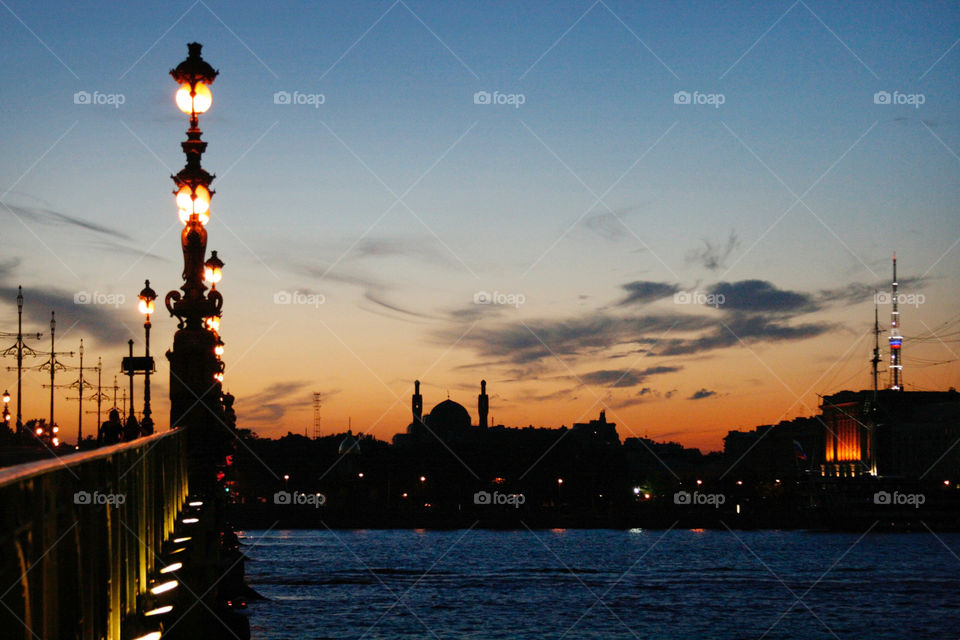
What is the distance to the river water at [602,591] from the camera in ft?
214

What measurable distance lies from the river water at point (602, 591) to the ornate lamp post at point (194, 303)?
41245 millimetres

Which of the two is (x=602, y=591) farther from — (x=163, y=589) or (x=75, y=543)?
(x=75, y=543)

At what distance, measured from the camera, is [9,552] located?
4.75 meters

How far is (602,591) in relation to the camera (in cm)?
8500

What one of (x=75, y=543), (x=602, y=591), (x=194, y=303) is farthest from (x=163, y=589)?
(x=602, y=591)

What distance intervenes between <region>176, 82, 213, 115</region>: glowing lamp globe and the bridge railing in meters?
7.83

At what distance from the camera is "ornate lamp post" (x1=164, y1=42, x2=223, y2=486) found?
17.7 meters

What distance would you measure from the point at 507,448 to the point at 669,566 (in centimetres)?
8361

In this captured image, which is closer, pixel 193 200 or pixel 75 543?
pixel 75 543

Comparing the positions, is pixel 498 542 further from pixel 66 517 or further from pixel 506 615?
pixel 66 517

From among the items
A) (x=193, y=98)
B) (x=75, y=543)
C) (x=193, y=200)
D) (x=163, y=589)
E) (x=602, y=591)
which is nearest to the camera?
(x=75, y=543)

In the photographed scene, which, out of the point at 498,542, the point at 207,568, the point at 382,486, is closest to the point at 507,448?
the point at 382,486

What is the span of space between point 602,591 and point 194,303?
7009 cm

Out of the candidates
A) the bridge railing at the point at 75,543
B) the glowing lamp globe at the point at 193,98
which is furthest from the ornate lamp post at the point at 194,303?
the bridge railing at the point at 75,543
